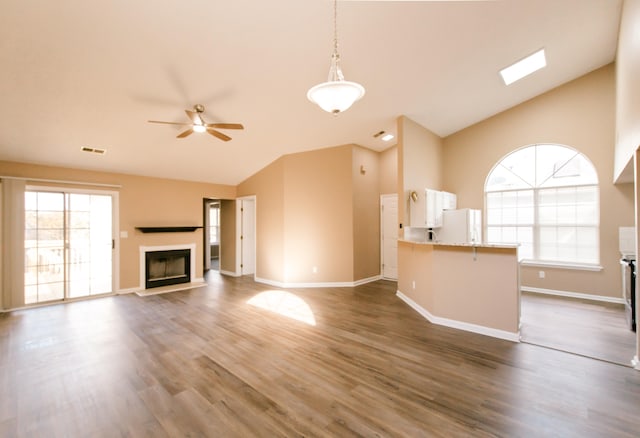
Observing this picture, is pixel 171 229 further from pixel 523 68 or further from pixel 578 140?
pixel 578 140

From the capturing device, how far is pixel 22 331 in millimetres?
3680

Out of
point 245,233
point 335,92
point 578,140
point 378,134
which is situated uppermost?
point 378,134

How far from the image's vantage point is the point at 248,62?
3.22 meters

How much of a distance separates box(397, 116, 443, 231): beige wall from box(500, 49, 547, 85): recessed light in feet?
5.26

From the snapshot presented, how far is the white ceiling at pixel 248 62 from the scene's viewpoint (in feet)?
8.43

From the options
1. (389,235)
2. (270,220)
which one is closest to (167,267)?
(270,220)

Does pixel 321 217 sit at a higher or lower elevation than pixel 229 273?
higher

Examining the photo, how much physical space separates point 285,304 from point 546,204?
5593mm

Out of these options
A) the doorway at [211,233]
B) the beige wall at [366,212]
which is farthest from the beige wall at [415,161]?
the doorway at [211,233]

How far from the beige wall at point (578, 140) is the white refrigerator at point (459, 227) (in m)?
0.78

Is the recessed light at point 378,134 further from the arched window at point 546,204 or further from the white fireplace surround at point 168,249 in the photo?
the white fireplace surround at point 168,249

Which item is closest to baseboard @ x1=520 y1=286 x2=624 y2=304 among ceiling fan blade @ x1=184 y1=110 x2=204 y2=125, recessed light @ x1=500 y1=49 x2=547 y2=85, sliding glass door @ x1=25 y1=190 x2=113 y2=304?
recessed light @ x1=500 y1=49 x2=547 y2=85

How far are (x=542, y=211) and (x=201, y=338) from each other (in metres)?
6.66

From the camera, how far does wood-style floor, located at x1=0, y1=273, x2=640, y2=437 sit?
1.93 metres
